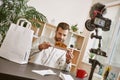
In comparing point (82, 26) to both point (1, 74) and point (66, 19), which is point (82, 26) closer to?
point (66, 19)

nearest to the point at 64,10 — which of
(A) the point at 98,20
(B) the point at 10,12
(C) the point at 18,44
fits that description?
(B) the point at 10,12

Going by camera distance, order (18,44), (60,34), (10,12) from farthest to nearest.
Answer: (10,12)
(60,34)
(18,44)

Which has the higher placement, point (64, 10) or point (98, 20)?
point (64, 10)

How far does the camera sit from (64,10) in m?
4.52

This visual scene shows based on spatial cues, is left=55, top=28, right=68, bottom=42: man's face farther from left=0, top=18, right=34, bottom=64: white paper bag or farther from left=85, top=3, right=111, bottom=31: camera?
left=0, top=18, right=34, bottom=64: white paper bag

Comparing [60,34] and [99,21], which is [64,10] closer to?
[60,34]

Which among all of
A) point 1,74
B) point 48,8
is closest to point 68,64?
point 1,74

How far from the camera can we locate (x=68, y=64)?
208 centimetres

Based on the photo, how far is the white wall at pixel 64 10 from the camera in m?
4.24

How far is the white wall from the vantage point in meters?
4.24

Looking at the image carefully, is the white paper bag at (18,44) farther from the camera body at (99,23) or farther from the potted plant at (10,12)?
the potted plant at (10,12)

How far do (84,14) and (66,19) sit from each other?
0.54 meters

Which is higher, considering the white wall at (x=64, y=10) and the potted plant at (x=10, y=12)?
the white wall at (x=64, y=10)

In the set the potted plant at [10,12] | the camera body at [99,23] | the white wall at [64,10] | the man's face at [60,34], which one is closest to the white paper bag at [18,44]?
the camera body at [99,23]
